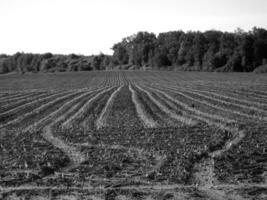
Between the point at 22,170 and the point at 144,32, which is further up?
the point at 144,32

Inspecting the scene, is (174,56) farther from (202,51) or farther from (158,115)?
(158,115)

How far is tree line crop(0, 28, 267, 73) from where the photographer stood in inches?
3622

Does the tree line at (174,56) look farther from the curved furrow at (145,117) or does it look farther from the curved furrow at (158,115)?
the curved furrow at (145,117)

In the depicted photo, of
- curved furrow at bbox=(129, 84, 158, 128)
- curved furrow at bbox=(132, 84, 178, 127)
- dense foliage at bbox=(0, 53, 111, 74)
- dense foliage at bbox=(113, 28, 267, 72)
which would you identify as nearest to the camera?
curved furrow at bbox=(129, 84, 158, 128)

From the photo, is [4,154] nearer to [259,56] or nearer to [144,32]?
[259,56]

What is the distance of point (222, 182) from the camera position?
8.66 m

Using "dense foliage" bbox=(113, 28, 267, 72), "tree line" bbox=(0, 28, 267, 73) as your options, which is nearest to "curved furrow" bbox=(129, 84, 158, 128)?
"tree line" bbox=(0, 28, 267, 73)

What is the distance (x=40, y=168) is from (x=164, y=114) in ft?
34.5

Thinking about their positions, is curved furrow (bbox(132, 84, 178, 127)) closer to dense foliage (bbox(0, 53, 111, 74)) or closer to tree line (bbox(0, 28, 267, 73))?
tree line (bbox(0, 28, 267, 73))

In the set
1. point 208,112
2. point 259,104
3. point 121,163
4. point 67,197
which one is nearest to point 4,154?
point 121,163

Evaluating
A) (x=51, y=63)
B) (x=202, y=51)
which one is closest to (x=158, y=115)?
(x=202, y=51)

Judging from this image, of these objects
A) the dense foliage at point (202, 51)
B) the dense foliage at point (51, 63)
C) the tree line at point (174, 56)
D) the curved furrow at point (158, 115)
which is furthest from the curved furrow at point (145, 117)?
the dense foliage at point (51, 63)

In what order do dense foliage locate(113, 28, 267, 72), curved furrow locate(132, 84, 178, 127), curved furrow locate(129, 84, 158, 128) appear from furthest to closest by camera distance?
dense foliage locate(113, 28, 267, 72)
curved furrow locate(132, 84, 178, 127)
curved furrow locate(129, 84, 158, 128)

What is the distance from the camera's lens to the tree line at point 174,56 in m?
92.0
